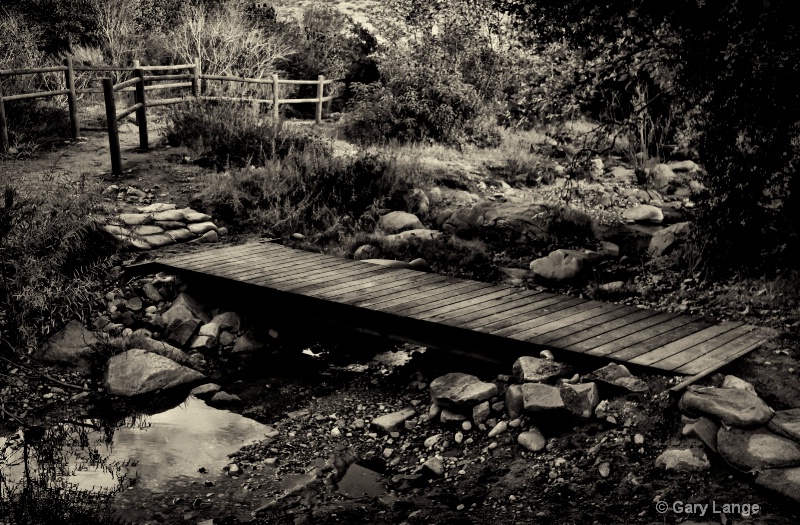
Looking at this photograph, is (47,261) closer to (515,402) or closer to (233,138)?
(515,402)

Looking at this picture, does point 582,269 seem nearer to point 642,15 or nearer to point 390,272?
point 390,272

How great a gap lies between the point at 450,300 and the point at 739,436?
8.70 feet

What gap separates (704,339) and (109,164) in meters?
7.93

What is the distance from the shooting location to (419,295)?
636 cm

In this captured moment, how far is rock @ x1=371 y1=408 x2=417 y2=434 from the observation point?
5.17 m

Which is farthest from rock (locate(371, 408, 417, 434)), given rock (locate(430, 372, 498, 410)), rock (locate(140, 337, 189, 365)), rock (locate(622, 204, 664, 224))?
rock (locate(622, 204, 664, 224))

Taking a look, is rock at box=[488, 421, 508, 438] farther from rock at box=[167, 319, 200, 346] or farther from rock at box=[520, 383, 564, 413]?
rock at box=[167, 319, 200, 346]

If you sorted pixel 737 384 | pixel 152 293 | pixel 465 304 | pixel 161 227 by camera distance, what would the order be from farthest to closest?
pixel 161 227 < pixel 152 293 < pixel 465 304 < pixel 737 384

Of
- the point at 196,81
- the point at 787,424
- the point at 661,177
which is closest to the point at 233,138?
the point at 196,81

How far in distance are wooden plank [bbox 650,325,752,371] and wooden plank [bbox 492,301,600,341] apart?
893 millimetres

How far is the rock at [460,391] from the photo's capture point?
5.14 m

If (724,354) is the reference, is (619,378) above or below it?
below

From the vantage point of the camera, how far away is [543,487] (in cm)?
416

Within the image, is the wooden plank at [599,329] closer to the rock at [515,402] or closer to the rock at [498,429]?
the rock at [515,402]
